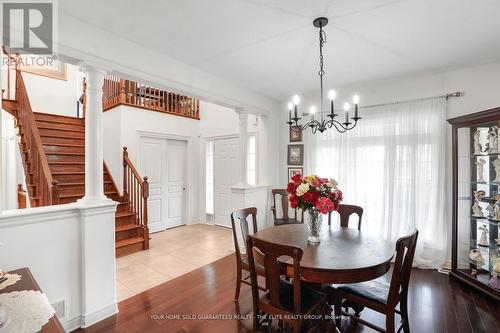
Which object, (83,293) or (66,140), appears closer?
(83,293)

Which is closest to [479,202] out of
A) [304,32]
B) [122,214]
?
[304,32]

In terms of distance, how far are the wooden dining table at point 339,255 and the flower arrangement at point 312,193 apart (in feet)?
1.04

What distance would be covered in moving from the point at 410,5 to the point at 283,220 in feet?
9.75

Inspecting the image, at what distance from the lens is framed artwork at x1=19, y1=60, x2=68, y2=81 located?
210 inches

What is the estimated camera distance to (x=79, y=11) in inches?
79.8

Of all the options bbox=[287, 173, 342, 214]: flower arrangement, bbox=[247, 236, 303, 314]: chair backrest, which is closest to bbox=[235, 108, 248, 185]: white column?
bbox=[287, 173, 342, 214]: flower arrangement

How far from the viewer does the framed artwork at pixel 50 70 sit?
17.5 feet

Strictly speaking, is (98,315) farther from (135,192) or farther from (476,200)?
(476,200)

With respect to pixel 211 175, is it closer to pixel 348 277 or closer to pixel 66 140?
pixel 66 140

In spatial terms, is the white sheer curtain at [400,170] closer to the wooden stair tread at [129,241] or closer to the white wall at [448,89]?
the white wall at [448,89]

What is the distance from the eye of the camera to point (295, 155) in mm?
4516

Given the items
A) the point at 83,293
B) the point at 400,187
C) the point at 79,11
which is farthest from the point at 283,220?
the point at 79,11

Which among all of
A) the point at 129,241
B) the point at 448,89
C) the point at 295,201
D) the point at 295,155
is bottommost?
the point at 129,241

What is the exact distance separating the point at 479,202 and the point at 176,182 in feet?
16.8
